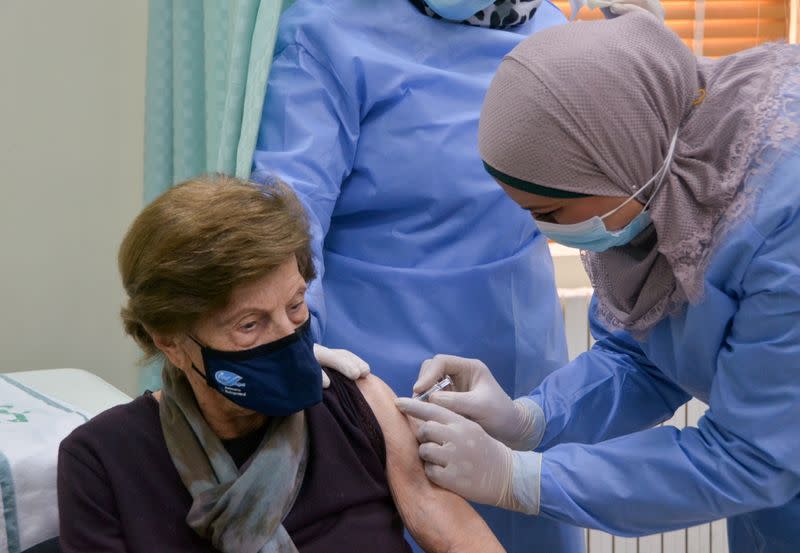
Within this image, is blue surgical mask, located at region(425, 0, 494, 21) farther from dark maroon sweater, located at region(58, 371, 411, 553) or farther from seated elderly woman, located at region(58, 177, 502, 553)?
dark maroon sweater, located at region(58, 371, 411, 553)

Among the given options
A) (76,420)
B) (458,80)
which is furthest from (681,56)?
(76,420)

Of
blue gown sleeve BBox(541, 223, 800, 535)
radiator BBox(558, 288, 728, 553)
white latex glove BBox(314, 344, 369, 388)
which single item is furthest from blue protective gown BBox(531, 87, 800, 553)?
radiator BBox(558, 288, 728, 553)

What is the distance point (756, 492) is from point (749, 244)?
40cm

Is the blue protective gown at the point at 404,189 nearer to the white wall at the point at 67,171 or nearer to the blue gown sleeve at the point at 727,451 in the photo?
the blue gown sleeve at the point at 727,451

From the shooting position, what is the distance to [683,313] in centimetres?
175

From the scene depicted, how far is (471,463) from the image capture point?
5.84 feet

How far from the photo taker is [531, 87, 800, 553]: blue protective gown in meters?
1.59

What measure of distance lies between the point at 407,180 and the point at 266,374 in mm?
605

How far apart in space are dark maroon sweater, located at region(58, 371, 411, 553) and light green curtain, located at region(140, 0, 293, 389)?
0.54m

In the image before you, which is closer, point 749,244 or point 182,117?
point 749,244

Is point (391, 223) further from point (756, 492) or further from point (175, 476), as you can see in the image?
point (756, 492)

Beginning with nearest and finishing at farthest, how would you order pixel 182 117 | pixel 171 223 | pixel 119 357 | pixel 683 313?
pixel 171 223 → pixel 683 313 → pixel 182 117 → pixel 119 357

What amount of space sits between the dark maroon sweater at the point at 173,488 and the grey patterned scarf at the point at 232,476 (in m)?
0.03

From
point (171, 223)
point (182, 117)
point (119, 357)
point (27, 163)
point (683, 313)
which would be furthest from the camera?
point (119, 357)
